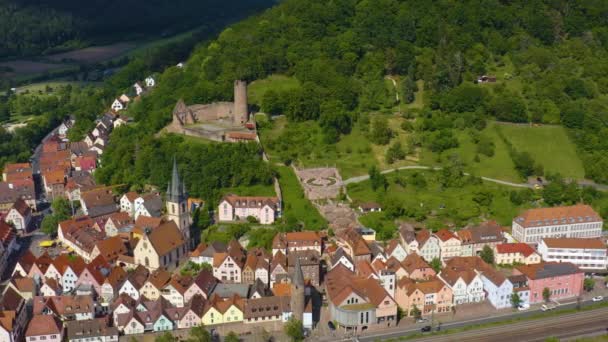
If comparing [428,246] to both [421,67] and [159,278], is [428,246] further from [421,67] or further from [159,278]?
[421,67]

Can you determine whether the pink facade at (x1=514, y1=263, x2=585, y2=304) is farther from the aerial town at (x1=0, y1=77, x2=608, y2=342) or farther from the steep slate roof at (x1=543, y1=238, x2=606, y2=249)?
the steep slate roof at (x1=543, y1=238, x2=606, y2=249)

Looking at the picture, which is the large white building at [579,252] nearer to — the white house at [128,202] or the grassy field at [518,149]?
the grassy field at [518,149]

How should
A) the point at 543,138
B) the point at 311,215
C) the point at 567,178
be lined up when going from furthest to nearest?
1. the point at 543,138
2. the point at 567,178
3. the point at 311,215

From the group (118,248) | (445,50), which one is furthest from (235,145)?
(445,50)

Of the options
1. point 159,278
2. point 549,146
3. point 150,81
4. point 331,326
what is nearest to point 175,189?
point 159,278

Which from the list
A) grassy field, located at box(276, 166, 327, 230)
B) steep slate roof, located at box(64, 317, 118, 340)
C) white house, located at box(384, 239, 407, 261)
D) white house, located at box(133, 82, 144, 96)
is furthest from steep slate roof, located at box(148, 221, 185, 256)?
white house, located at box(133, 82, 144, 96)

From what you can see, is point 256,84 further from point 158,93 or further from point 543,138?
point 543,138
